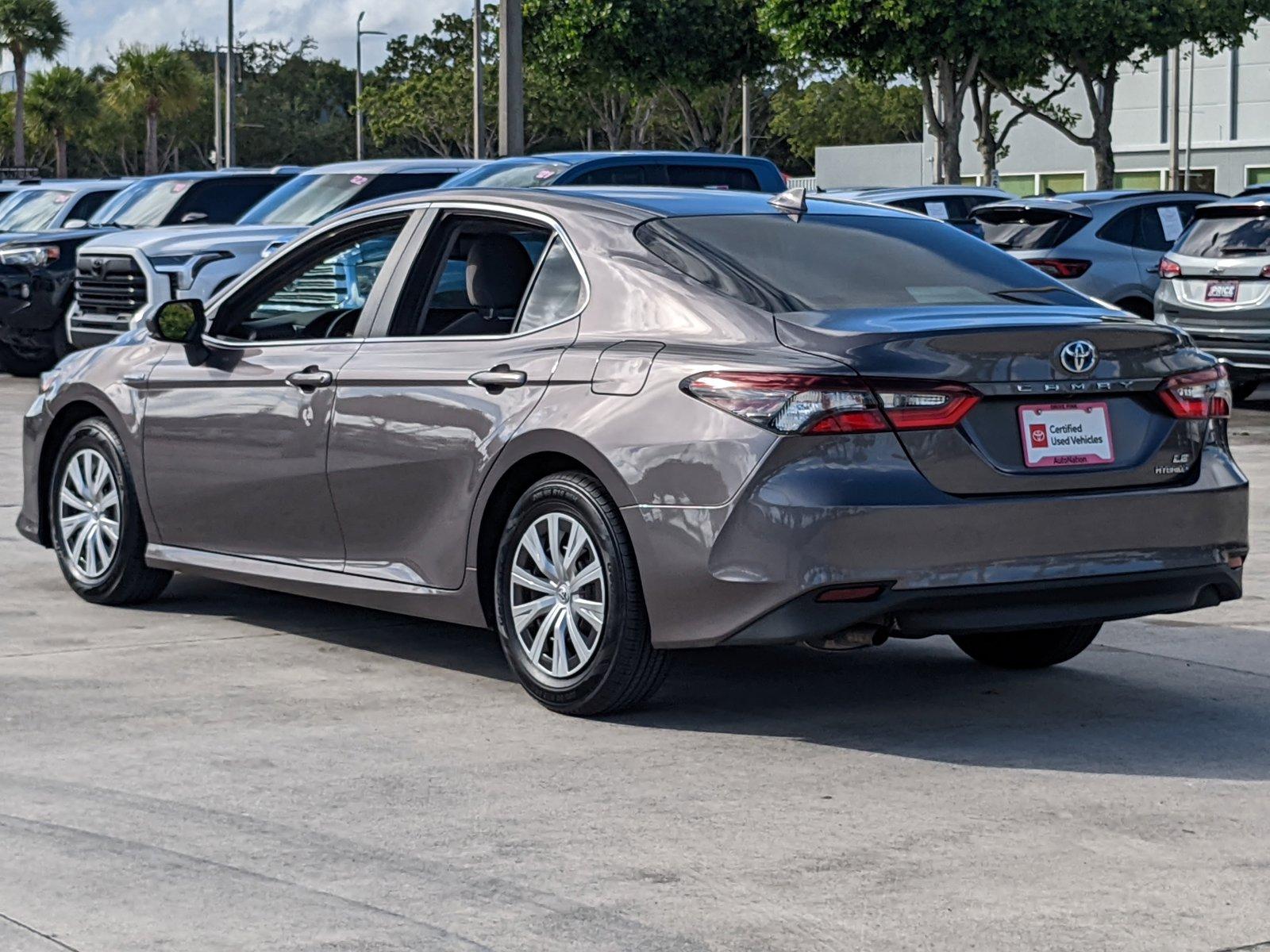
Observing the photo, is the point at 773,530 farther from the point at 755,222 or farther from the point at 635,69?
the point at 635,69

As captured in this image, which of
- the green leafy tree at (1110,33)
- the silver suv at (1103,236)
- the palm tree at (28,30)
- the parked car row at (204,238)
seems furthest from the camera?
the palm tree at (28,30)

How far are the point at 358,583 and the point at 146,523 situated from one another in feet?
4.36

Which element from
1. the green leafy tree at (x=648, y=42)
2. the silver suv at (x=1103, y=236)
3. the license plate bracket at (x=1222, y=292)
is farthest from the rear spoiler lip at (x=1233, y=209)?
the green leafy tree at (x=648, y=42)

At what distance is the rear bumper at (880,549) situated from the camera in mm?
5672

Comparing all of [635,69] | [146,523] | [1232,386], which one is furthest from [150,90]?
[146,523]

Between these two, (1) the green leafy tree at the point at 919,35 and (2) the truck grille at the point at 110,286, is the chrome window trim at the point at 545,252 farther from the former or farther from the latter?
(1) the green leafy tree at the point at 919,35

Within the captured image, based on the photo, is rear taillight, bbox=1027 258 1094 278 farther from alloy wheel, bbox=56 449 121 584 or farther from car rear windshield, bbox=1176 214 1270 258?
alloy wheel, bbox=56 449 121 584

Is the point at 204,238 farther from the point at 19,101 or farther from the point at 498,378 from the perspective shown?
the point at 19,101

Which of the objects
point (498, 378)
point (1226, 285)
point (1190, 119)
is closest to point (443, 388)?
point (498, 378)

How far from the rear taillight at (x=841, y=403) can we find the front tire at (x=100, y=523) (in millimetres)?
3071

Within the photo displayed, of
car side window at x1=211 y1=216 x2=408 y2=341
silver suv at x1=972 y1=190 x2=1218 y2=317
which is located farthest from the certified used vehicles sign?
silver suv at x1=972 y1=190 x2=1218 y2=317

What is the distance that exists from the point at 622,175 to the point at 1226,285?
468cm

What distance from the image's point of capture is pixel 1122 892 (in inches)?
181

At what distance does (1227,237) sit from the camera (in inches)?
647
